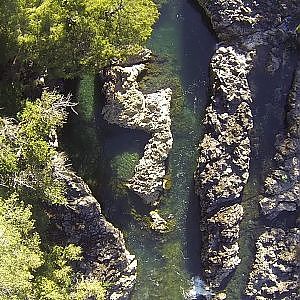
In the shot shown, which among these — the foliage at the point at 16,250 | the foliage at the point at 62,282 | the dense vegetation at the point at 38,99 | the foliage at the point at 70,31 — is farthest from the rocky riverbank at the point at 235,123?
the foliage at the point at 16,250


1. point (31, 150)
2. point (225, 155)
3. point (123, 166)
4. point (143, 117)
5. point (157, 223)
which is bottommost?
point (31, 150)

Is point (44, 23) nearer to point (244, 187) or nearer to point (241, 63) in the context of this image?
point (241, 63)

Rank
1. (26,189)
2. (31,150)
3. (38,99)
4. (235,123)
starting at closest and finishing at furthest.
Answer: (31,150) → (38,99) → (26,189) → (235,123)

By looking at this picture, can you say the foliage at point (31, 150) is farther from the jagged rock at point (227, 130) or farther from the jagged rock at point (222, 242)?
the jagged rock at point (222, 242)

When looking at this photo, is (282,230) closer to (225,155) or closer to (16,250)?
(225,155)

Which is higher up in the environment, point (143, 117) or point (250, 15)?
point (250, 15)

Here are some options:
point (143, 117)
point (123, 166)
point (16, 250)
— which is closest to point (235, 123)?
point (143, 117)

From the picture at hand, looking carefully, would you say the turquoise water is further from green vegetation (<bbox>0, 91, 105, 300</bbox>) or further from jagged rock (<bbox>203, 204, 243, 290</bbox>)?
green vegetation (<bbox>0, 91, 105, 300</bbox>)

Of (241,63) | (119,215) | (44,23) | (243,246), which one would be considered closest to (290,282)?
(243,246)
